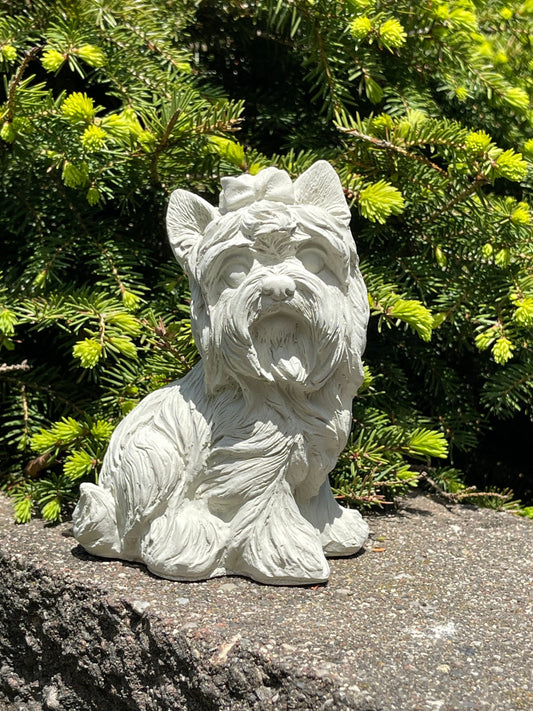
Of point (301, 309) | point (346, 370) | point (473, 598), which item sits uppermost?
point (301, 309)

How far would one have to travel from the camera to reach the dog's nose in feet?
5.74

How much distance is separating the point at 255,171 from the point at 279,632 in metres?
1.35

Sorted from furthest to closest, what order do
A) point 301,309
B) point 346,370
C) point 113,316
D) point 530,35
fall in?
point 530,35, point 113,316, point 346,370, point 301,309

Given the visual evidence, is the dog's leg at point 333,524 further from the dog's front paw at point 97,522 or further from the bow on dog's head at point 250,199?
the bow on dog's head at point 250,199

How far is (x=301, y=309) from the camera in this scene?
1783 millimetres

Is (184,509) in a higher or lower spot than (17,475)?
higher

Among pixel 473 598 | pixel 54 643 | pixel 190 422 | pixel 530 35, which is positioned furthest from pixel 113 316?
pixel 530 35

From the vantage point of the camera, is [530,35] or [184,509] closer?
[184,509]

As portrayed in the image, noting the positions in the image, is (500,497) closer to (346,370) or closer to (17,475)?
(346,370)

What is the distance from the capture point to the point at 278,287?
1.75m

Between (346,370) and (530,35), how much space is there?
72.3 inches

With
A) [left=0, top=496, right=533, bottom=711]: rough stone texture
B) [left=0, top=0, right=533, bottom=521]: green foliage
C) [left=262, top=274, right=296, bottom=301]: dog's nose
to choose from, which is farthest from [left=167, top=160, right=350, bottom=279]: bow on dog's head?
[left=0, top=496, right=533, bottom=711]: rough stone texture

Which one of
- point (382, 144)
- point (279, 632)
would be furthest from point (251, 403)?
point (382, 144)

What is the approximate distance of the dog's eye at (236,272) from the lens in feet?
5.97
